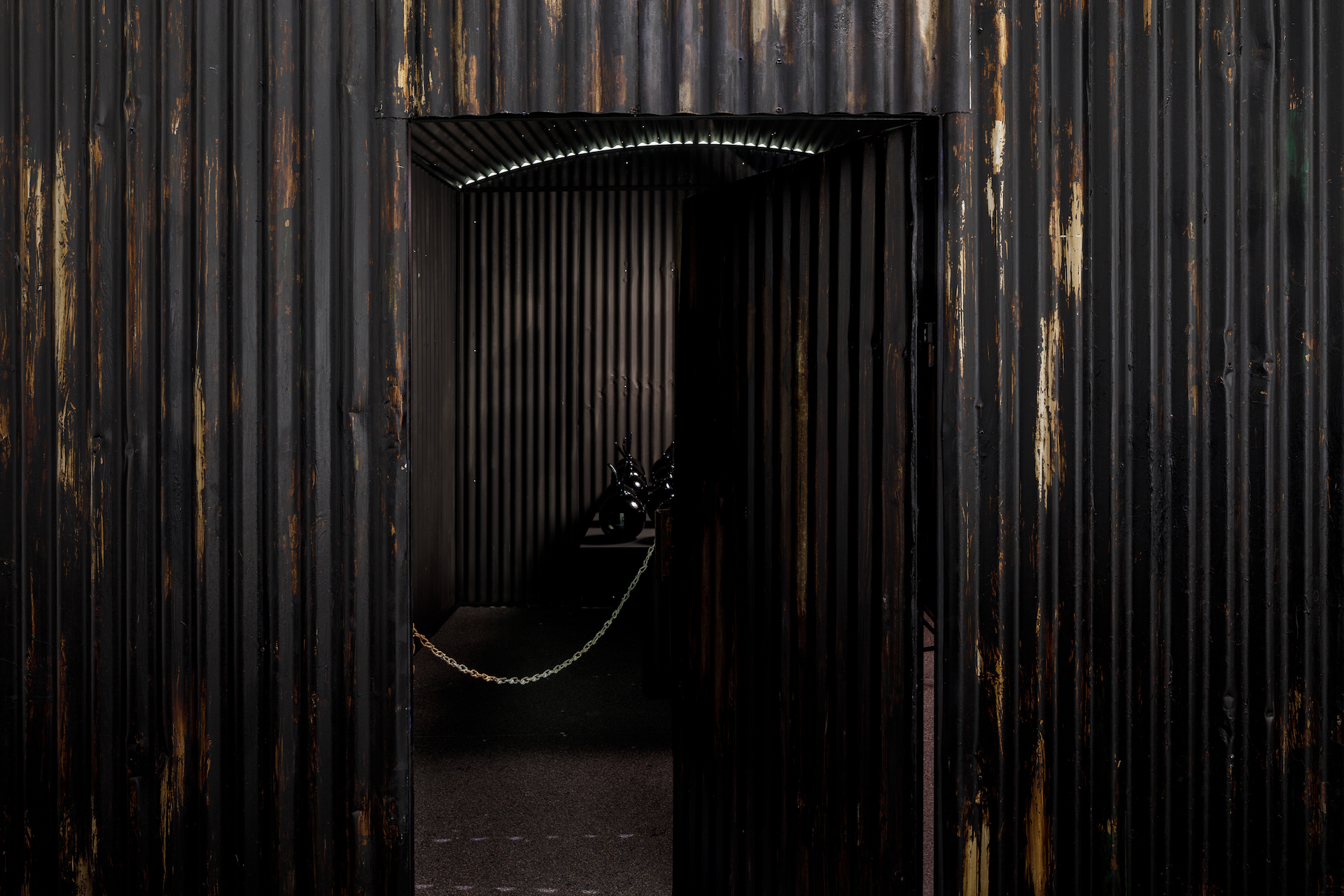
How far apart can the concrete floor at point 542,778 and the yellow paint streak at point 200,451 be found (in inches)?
74.6

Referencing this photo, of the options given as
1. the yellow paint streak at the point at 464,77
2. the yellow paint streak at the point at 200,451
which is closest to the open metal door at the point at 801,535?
the yellow paint streak at the point at 464,77

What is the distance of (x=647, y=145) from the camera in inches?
260

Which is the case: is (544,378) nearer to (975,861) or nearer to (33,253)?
(33,253)

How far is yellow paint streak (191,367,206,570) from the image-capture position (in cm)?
218

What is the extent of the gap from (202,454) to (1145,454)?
8.64 ft

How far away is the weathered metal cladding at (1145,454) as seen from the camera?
215 cm

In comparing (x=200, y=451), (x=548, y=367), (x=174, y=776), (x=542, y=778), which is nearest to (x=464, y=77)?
(x=200, y=451)

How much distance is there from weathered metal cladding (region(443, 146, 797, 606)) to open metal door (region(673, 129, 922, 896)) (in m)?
5.23

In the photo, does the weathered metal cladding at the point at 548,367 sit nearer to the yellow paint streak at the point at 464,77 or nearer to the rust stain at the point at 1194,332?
the yellow paint streak at the point at 464,77

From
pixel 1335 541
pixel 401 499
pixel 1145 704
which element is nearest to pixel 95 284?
pixel 401 499

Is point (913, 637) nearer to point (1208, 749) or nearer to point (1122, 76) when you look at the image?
point (1208, 749)

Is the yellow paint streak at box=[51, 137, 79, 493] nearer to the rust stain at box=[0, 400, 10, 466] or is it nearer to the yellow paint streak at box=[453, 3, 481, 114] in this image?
the rust stain at box=[0, 400, 10, 466]

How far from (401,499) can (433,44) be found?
1.25 m

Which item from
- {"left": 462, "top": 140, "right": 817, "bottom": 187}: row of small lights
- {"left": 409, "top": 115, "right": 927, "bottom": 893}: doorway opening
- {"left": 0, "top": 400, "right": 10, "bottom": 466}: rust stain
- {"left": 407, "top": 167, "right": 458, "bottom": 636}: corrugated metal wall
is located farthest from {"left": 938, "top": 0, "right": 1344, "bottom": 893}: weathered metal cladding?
{"left": 407, "top": 167, "right": 458, "bottom": 636}: corrugated metal wall
